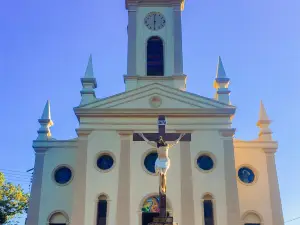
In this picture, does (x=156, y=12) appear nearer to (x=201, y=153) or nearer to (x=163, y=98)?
(x=163, y=98)

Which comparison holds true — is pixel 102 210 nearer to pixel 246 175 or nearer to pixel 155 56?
pixel 246 175

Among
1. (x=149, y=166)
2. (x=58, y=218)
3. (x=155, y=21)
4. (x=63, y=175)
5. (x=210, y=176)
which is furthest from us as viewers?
(x=155, y=21)

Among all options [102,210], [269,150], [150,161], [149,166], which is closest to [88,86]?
[150,161]

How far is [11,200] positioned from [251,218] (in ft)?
55.0

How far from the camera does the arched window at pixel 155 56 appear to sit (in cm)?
2589

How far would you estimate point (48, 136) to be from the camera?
77.7ft

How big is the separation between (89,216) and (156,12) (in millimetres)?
13288

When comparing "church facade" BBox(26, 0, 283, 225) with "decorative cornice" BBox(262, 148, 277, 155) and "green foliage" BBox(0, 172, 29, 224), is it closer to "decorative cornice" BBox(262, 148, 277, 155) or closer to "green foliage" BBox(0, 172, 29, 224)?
"decorative cornice" BBox(262, 148, 277, 155)

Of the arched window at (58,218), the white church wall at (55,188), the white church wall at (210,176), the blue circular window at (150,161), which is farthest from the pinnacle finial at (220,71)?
the arched window at (58,218)

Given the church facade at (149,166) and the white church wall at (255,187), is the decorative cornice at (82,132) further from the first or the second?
the white church wall at (255,187)

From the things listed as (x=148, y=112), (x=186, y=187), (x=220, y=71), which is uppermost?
(x=220, y=71)

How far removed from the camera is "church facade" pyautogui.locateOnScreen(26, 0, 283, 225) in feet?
67.4

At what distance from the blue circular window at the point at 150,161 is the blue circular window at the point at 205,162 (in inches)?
84.8

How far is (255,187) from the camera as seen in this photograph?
73.3ft
